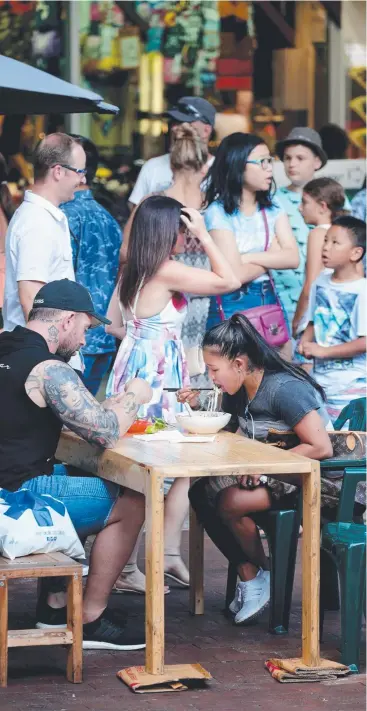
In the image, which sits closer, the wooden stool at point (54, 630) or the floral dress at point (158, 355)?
the wooden stool at point (54, 630)

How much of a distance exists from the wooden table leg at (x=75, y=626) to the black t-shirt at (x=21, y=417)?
18.6 inches

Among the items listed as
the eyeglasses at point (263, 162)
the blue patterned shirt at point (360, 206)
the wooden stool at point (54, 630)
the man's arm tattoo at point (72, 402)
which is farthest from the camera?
the blue patterned shirt at point (360, 206)

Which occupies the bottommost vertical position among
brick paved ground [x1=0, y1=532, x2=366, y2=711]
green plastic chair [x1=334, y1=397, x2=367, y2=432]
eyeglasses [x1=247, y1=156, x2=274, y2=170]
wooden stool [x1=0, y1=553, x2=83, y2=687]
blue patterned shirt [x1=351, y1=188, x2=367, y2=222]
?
brick paved ground [x1=0, y1=532, x2=366, y2=711]

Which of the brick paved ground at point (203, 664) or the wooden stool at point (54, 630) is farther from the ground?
the wooden stool at point (54, 630)

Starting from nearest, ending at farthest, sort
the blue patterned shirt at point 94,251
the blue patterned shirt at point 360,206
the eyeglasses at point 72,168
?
the eyeglasses at point 72,168, the blue patterned shirt at point 94,251, the blue patterned shirt at point 360,206

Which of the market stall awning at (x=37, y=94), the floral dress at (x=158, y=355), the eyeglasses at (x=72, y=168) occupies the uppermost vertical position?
the market stall awning at (x=37, y=94)

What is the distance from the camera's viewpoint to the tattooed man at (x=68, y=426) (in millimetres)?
5348

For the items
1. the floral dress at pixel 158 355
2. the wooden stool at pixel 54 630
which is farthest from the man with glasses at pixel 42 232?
the wooden stool at pixel 54 630

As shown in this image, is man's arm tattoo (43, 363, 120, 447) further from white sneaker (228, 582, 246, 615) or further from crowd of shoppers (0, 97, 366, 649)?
white sneaker (228, 582, 246, 615)

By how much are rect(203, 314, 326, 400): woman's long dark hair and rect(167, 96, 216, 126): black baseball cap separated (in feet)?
7.98

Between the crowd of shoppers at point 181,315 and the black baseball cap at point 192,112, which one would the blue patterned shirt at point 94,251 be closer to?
the crowd of shoppers at point 181,315

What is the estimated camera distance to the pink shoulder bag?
724cm

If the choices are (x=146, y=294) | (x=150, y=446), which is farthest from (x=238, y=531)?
(x=146, y=294)

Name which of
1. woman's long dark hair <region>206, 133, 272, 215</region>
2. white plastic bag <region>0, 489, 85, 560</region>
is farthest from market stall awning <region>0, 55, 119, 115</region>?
white plastic bag <region>0, 489, 85, 560</region>
